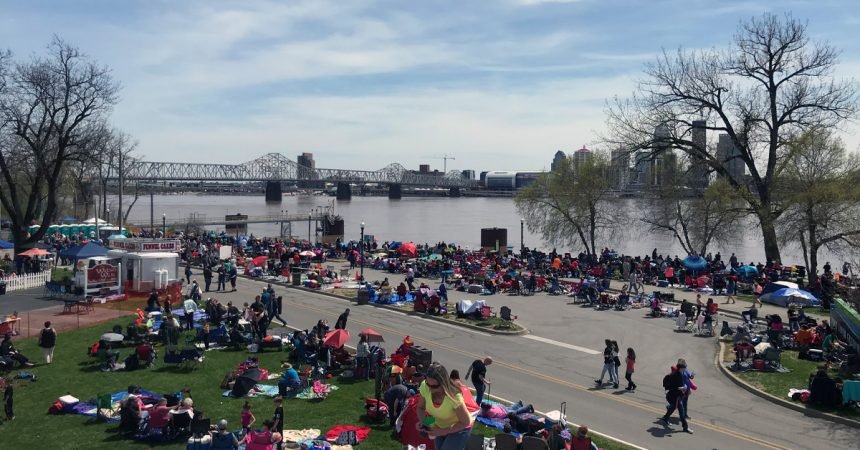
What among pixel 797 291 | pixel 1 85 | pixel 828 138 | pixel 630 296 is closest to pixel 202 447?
pixel 797 291

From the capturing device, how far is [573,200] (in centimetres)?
5344

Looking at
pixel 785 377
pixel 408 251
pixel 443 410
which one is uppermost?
pixel 443 410

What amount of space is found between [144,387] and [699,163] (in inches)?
1469

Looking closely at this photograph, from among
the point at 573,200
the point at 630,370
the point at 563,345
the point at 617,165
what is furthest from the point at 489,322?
the point at 617,165

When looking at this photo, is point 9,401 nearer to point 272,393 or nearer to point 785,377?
point 272,393

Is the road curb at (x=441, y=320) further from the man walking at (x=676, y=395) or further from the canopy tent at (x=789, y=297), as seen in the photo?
the man walking at (x=676, y=395)

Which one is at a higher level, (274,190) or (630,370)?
(274,190)

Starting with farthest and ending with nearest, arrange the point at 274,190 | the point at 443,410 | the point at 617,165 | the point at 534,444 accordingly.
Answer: the point at 274,190
the point at 617,165
the point at 534,444
the point at 443,410

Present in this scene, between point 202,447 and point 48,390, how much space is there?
6776 mm

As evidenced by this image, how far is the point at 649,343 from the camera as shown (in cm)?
2320

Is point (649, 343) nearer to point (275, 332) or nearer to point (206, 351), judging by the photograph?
point (275, 332)

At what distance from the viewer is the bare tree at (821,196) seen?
115ft

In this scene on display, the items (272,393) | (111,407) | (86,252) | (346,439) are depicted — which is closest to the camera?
(346,439)

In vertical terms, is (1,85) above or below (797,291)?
above
